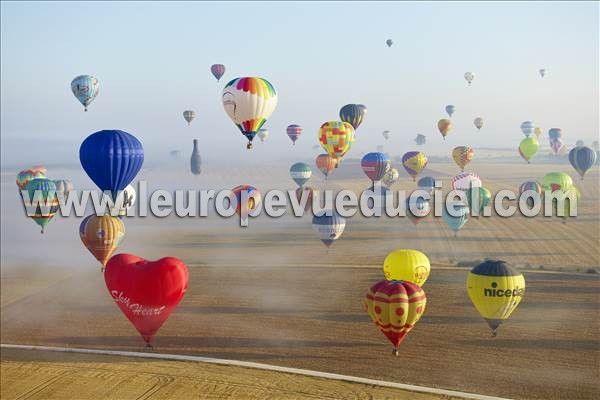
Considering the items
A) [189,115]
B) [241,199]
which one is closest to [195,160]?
[189,115]

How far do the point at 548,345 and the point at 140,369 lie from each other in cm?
1933

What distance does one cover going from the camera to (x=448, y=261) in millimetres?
50469

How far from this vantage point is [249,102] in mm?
40281

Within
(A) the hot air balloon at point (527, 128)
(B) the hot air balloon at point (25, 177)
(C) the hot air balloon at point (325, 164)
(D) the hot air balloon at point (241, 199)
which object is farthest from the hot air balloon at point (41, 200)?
(A) the hot air balloon at point (527, 128)

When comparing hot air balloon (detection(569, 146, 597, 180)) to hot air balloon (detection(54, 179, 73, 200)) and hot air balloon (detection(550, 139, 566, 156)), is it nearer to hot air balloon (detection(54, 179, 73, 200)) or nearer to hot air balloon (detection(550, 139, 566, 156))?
hot air balloon (detection(550, 139, 566, 156))

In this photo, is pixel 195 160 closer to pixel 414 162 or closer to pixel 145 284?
pixel 414 162

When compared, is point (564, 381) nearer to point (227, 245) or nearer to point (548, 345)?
point (548, 345)

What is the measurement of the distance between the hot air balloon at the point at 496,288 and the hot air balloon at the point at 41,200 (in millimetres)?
33569

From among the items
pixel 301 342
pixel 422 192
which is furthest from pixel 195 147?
pixel 301 342

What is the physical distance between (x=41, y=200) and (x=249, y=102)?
65.5ft

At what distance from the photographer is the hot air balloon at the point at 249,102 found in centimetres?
4026

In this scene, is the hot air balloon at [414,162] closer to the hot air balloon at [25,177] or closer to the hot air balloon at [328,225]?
the hot air balloon at [328,225]

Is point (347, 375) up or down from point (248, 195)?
down

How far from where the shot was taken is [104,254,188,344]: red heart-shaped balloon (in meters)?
25.2
